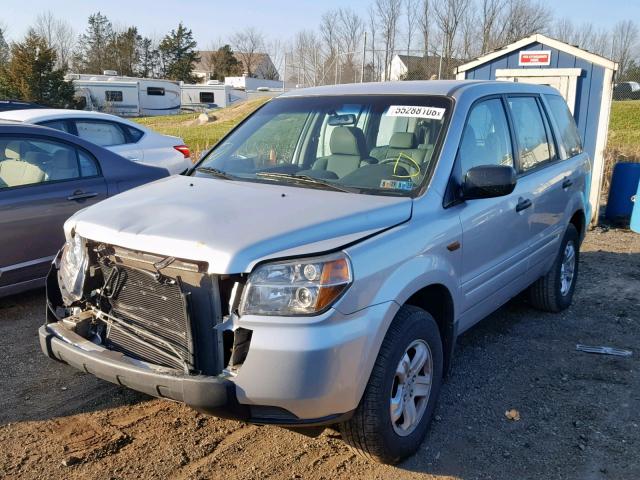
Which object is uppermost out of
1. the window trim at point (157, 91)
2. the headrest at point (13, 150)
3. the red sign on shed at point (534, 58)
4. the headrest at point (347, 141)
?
the red sign on shed at point (534, 58)

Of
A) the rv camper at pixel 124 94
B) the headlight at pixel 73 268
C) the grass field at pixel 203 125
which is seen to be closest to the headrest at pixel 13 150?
the headlight at pixel 73 268

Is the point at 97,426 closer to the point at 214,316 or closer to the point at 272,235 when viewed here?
the point at 214,316

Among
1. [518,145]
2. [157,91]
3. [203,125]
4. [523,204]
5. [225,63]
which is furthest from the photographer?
[225,63]

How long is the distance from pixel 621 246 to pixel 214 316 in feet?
23.5

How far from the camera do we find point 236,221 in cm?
294

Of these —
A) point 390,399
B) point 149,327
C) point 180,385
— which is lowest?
point 390,399

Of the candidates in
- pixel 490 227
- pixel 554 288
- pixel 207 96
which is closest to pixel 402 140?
pixel 490 227

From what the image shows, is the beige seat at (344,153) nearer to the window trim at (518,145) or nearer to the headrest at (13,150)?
the window trim at (518,145)

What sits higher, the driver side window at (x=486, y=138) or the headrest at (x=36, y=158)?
the driver side window at (x=486, y=138)

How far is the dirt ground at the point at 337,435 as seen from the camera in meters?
3.17

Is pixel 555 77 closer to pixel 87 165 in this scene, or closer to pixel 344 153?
pixel 344 153

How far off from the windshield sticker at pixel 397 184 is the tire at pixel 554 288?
7.71 feet

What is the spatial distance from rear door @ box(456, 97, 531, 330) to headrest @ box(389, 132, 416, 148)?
11.6 inches

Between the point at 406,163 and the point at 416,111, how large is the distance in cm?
40
